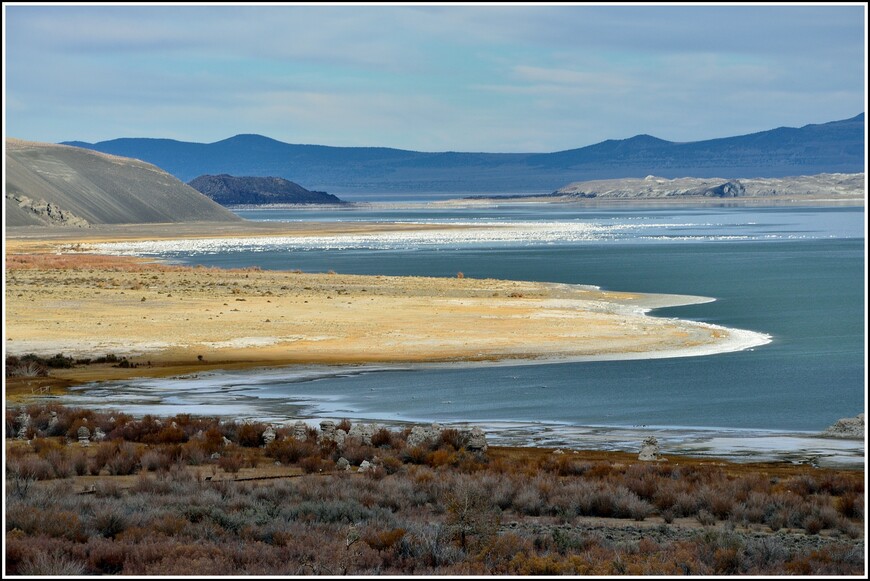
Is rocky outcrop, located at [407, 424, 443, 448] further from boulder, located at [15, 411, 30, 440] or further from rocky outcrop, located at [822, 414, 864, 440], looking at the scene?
rocky outcrop, located at [822, 414, 864, 440]

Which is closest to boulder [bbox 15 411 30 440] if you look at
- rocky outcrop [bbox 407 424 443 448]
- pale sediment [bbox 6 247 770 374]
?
rocky outcrop [bbox 407 424 443 448]

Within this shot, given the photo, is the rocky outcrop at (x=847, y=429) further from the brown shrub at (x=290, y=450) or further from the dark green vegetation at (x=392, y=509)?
the brown shrub at (x=290, y=450)

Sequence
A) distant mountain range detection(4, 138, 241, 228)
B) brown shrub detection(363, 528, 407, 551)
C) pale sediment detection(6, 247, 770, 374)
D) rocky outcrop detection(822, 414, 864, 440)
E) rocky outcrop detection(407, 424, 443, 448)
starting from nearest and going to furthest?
brown shrub detection(363, 528, 407, 551) → rocky outcrop detection(407, 424, 443, 448) → rocky outcrop detection(822, 414, 864, 440) → pale sediment detection(6, 247, 770, 374) → distant mountain range detection(4, 138, 241, 228)

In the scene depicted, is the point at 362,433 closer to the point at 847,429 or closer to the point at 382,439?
the point at 382,439

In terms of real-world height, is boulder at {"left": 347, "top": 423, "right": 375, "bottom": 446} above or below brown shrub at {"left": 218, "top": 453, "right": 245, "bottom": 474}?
below

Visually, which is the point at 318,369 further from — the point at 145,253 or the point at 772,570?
the point at 145,253

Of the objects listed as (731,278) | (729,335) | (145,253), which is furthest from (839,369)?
(145,253)

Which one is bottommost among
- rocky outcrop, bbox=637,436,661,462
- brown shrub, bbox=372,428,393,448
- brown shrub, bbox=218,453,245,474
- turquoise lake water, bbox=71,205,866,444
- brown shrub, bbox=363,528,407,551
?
turquoise lake water, bbox=71,205,866,444
